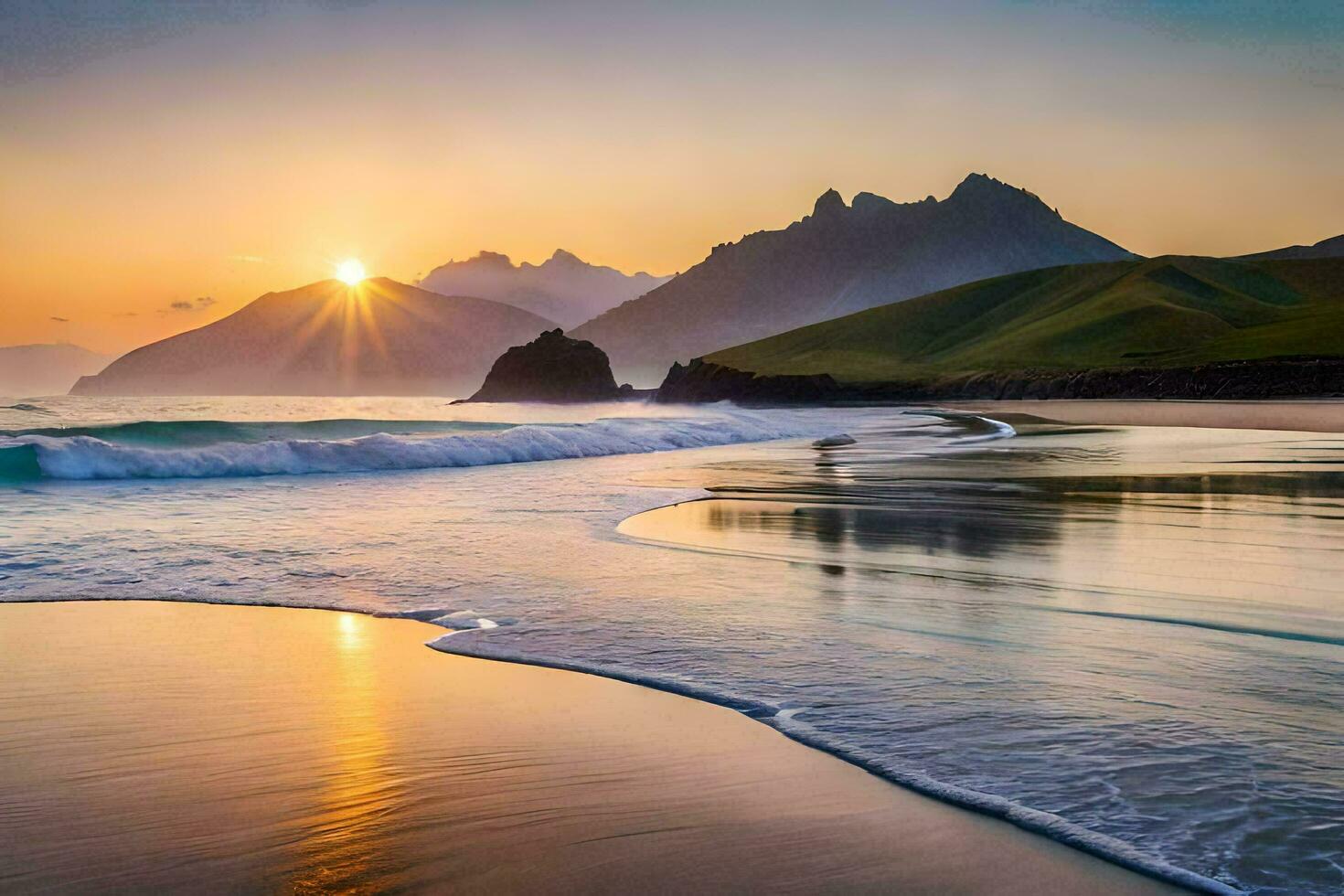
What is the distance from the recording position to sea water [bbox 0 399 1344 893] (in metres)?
4.39

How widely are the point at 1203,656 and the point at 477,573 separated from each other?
6455mm

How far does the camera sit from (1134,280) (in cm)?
17712

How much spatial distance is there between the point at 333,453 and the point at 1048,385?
9924 cm

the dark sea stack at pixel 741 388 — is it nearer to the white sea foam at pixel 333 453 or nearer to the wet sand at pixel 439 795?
the white sea foam at pixel 333 453

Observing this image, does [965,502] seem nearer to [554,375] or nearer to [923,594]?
[923,594]

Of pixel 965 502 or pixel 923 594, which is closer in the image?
pixel 923 594

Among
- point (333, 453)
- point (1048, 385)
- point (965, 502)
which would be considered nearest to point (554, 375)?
point (1048, 385)

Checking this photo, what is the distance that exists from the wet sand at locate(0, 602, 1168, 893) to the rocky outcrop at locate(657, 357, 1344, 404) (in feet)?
309

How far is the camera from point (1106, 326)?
15450 cm

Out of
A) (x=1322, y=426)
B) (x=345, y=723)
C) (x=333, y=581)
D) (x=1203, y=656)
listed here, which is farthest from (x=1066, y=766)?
(x=1322, y=426)

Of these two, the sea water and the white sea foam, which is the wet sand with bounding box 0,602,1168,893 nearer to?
the sea water

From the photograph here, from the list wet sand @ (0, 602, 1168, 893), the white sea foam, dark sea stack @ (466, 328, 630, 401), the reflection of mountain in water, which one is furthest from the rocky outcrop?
wet sand @ (0, 602, 1168, 893)

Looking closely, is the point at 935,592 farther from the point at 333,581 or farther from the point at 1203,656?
the point at 333,581

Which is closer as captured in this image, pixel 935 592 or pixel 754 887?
pixel 754 887
